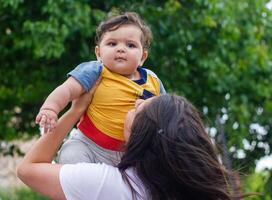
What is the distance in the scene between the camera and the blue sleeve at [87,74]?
9.69 feet

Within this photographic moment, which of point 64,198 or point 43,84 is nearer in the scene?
point 64,198

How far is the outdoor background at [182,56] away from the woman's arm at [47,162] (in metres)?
3.97

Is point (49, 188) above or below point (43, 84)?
above

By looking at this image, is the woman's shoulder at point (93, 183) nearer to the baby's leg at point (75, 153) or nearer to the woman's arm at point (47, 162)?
the woman's arm at point (47, 162)

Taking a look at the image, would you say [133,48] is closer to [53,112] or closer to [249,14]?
[53,112]

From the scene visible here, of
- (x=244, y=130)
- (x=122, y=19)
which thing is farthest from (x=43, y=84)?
(x=122, y=19)

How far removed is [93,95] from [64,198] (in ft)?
2.01

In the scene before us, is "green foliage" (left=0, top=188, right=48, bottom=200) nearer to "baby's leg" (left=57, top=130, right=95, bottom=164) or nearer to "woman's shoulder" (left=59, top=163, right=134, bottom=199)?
"baby's leg" (left=57, top=130, right=95, bottom=164)

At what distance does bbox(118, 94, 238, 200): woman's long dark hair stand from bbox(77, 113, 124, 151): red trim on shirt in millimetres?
475

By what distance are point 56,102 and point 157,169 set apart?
56cm

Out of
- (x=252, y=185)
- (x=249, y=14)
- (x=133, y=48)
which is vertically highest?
(x=133, y=48)

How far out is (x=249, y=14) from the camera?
824cm

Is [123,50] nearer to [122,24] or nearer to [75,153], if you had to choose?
[122,24]

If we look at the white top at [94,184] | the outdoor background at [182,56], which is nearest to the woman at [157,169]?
the white top at [94,184]
